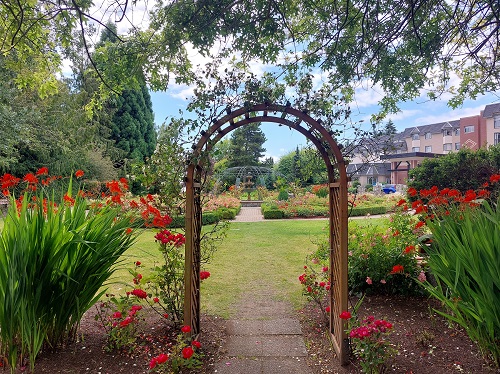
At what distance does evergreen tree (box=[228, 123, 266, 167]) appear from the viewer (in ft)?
98.8

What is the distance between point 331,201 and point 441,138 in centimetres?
3904

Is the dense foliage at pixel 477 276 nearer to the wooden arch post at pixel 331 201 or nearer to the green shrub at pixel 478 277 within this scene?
the green shrub at pixel 478 277

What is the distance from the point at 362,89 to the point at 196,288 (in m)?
2.58

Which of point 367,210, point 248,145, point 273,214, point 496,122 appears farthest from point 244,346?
point 496,122

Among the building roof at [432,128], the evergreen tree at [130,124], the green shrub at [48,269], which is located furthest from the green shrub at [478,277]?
the building roof at [432,128]

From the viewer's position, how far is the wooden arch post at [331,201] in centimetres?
227

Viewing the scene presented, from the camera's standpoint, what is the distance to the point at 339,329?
7.66 ft

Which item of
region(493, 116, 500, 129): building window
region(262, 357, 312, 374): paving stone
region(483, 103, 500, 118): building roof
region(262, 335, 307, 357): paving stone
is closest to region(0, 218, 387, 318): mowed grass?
region(262, 335, 307, 357): paving stone

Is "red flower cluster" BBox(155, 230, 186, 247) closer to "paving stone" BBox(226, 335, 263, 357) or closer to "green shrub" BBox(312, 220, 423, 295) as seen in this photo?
"paving stone" BBox(226, 335, 263, 357)

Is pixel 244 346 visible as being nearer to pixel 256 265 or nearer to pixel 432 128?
pixel 256 265

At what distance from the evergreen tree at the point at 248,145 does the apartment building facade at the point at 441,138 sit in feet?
30.7

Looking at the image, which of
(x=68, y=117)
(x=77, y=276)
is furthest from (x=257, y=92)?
(x=68, y=117)

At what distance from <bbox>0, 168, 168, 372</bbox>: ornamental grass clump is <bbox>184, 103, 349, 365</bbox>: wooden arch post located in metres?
0.36

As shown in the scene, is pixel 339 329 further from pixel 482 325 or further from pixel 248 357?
pixel 482 325
